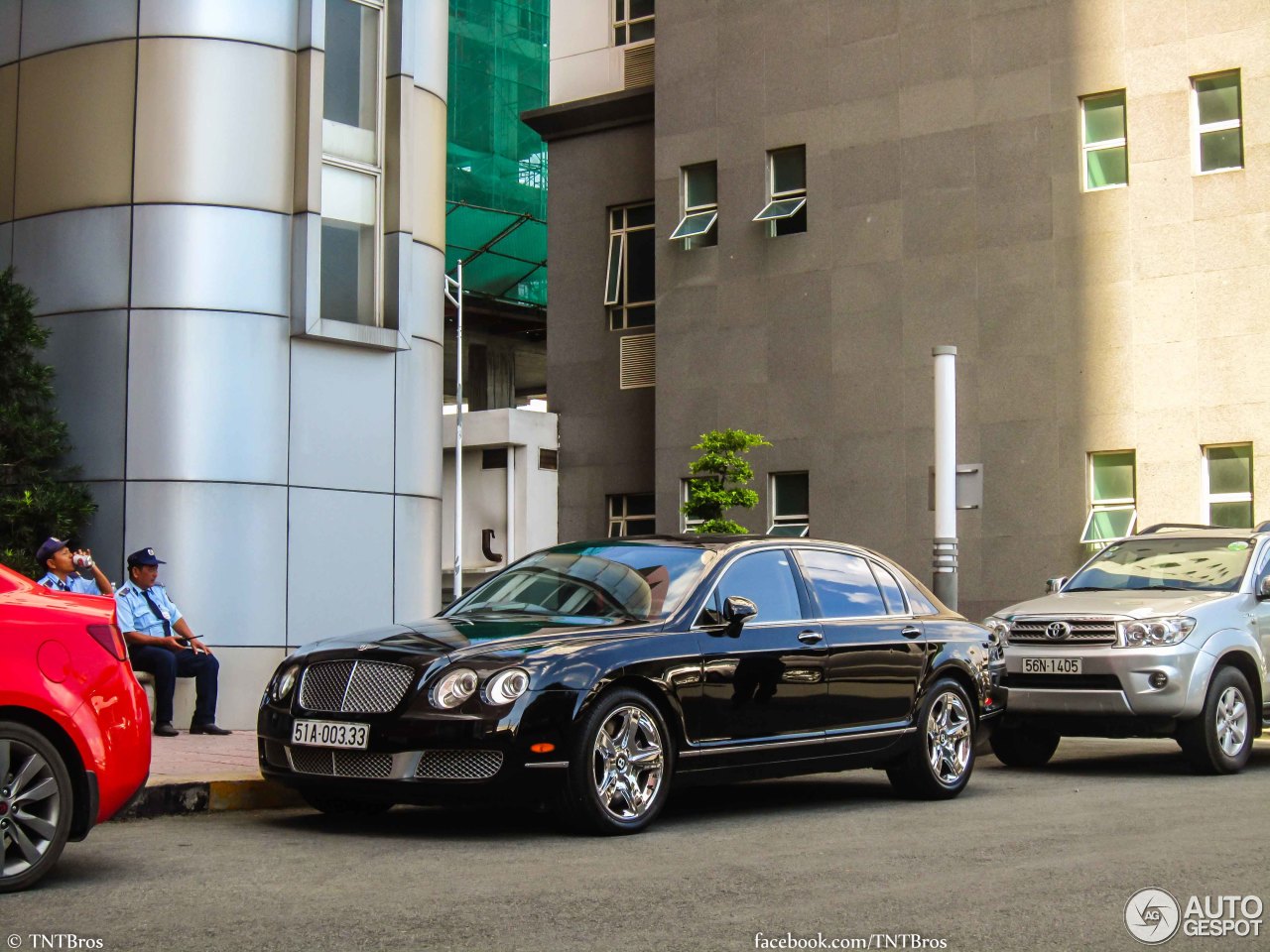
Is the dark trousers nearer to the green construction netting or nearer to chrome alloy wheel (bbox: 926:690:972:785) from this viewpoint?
chrome alloy wheel (bbox: 926:690:972:785)

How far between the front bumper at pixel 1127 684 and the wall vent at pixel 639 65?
20660 mm

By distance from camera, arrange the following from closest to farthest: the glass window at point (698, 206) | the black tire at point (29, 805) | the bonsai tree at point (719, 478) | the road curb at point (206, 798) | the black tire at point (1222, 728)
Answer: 1. the black tire at point (29, 805)
2. the road curb at point (206, 798)
3. the black tire at point (1222, 728)
4. the bonsai tree at point (719, 478)
5. the glass window at point (698, 206)

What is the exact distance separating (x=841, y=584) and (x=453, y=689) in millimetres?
3142

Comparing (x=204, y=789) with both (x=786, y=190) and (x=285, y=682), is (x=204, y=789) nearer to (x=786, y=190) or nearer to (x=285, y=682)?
(x=285, y=682)

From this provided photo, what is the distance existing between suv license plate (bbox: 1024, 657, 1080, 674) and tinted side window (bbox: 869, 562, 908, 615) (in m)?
2.19

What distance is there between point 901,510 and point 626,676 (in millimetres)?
17819

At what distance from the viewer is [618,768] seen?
8516mm

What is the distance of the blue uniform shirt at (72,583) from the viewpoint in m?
13.1

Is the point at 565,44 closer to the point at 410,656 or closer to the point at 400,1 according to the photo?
the point at 400,1

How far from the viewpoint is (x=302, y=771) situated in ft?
27.9

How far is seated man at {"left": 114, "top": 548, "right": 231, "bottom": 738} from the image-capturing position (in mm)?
13273

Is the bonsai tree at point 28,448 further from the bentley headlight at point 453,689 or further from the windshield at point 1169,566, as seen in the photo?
the windshield at point 1169,566

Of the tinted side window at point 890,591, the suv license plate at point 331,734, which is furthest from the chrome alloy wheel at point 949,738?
the suv license plate at point 331,734

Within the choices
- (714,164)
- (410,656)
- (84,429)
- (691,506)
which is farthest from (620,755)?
(714,164)
